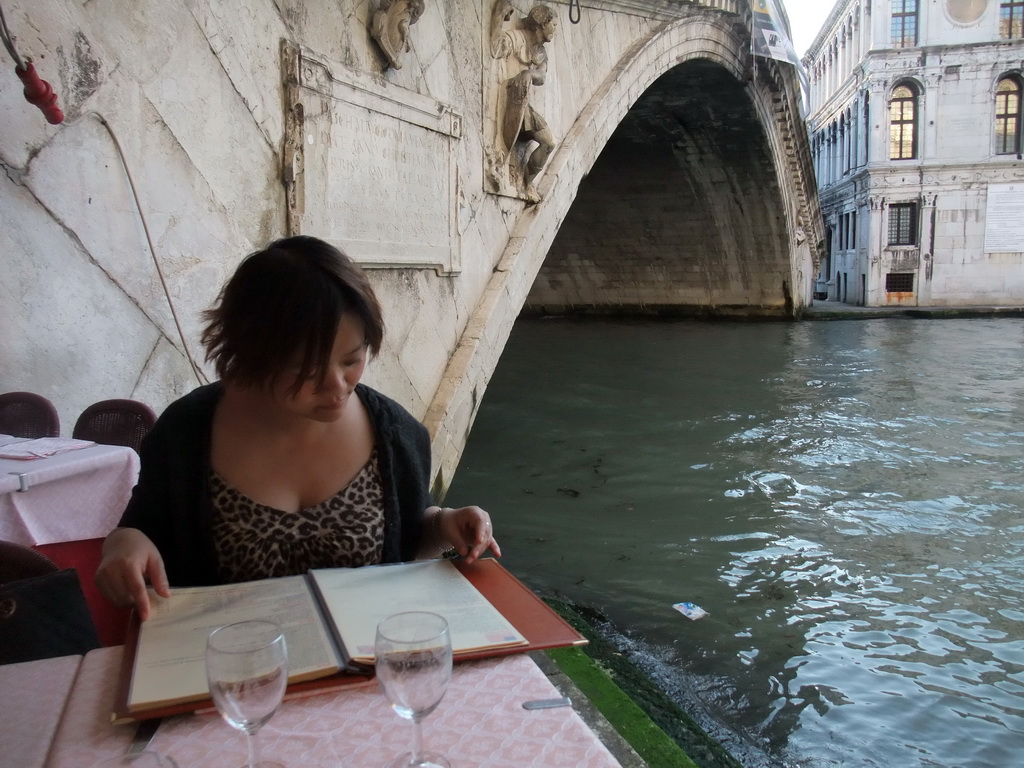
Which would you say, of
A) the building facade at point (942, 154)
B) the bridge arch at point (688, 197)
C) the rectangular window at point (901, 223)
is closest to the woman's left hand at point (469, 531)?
the bridge arch at point (688, 197)

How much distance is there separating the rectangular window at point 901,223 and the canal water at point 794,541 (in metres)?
13.6

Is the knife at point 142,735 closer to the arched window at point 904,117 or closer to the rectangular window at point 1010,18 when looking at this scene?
the arched window at point 904,117

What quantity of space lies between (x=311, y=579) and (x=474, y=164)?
393cm

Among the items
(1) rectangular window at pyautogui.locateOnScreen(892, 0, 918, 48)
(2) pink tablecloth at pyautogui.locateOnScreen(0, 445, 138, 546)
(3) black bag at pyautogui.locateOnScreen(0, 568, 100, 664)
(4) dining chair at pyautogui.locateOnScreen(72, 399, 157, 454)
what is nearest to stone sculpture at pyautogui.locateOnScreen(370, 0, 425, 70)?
(4) dining chair at pyautogui.locateOnScreen(72, 399, 157, 454)

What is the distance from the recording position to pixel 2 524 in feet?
6.25

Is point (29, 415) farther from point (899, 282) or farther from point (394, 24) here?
point (899, 282)

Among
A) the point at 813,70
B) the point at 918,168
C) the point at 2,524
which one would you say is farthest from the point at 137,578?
the point at 813,70

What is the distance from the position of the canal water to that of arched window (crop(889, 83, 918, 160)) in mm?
14446

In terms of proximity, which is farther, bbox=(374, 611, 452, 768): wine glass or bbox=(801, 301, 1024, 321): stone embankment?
bbox=(801, 301, 1024, 321): stone embankment

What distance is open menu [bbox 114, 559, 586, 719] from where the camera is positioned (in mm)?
954

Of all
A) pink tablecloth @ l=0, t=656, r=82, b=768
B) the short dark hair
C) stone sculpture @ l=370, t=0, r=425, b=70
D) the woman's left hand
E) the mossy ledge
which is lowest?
the mossy ledge

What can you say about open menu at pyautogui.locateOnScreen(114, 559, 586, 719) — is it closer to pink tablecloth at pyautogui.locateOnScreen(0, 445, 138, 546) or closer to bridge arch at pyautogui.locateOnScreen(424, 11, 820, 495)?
pink tablecloth at pyautogui.locateOnScreen(0, 445, 138, 546)

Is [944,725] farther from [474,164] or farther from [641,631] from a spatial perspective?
[474,164]

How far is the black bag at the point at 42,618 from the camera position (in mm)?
1223
